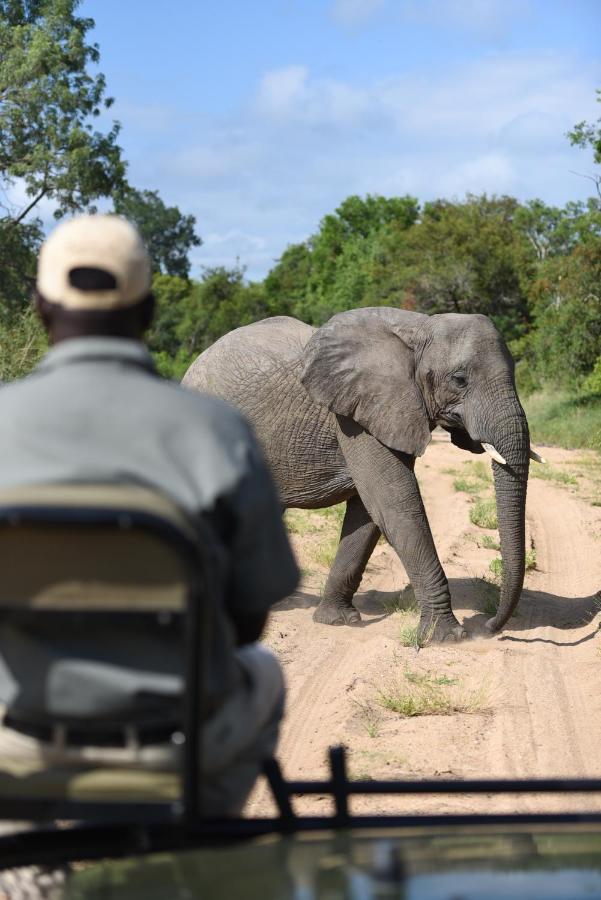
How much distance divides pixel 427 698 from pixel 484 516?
21.6 ft

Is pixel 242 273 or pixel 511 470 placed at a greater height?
pixel 242 273

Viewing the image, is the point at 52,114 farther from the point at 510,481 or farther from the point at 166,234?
the point at 166,234

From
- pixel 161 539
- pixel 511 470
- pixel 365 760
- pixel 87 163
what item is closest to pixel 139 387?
pixel 161 539

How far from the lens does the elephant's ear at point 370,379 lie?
8219 millimetres

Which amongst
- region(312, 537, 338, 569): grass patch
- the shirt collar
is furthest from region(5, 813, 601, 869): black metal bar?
region(312, 537, 338, 569): grass patch

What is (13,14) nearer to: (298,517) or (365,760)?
(298,517)

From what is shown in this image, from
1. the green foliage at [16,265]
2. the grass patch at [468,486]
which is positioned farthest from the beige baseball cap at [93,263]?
the green foliage at [16,265]

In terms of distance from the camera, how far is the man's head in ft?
7.25

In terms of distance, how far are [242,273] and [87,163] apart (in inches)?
1207

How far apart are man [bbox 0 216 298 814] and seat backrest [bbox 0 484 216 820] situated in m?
0.07

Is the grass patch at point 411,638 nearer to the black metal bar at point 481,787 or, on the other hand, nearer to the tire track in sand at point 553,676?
the tire track in sand at point 553,676

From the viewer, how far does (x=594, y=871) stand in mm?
1804

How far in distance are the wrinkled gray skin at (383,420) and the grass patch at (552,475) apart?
7.25 metres

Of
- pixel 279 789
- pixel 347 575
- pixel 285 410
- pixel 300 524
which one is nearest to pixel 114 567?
pixel 279 789
